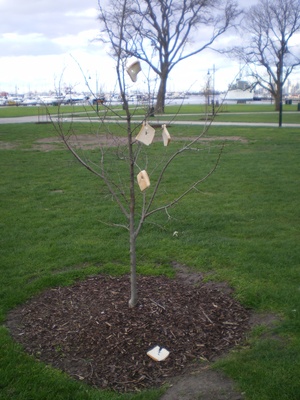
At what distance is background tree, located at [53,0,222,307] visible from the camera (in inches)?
158

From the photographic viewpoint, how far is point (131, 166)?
4047 millimetres

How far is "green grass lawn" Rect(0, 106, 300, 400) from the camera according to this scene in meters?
3.30

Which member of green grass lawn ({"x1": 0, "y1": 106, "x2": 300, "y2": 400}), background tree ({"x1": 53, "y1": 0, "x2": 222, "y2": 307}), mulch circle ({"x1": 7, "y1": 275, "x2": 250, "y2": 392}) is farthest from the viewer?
background tree ({"x1": 53, "y1": 0, "x2": 222, "y2": 307})

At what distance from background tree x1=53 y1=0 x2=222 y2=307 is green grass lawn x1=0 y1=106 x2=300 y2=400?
21 cm

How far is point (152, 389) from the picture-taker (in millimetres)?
3215

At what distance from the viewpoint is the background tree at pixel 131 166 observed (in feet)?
13.2

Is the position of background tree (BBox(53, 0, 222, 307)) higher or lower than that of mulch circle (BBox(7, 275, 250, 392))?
higher

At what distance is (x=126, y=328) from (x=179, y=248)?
2005 millimetres

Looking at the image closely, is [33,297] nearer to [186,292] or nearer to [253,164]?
[186,292]

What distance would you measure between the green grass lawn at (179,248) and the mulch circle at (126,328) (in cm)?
16

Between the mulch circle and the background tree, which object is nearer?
the mulch circle

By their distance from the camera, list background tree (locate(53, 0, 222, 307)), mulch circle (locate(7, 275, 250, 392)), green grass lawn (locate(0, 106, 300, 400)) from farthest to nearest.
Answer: background tree (locate(53, 0, 222, 307))
mulch circle (locate(7, 275, 250, 392))
green grass lawn (locate(0, 106, 300, 400))

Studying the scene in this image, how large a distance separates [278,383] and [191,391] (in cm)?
55

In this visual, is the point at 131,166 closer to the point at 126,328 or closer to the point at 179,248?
the point at 126,328
